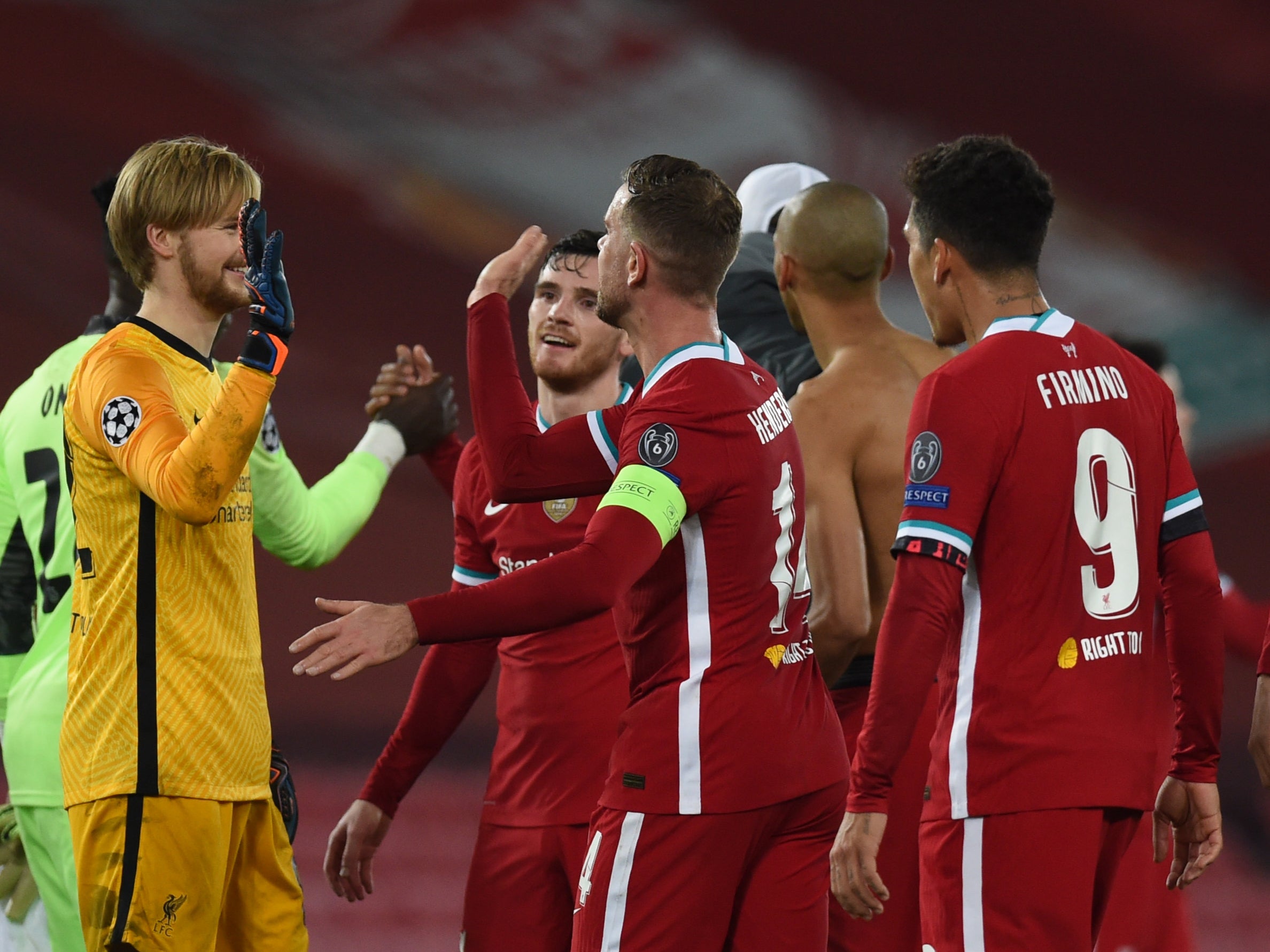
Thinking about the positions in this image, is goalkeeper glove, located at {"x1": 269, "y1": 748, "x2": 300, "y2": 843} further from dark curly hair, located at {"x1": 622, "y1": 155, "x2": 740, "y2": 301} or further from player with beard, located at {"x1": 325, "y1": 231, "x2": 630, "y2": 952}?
dark curly hair, located at {"x1": 622, "y1": 155, "x2": 740, "y2": 301}

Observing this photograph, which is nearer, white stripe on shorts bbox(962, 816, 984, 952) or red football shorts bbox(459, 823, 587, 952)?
white stripe on shorts bbox(962, 816, 984, 952)

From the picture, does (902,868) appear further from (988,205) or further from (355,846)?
(988,205)

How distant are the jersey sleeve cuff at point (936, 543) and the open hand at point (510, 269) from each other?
2.93 ft

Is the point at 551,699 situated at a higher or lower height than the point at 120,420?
lower

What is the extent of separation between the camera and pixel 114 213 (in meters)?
2.62

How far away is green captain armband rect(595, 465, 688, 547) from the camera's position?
2.15 meters

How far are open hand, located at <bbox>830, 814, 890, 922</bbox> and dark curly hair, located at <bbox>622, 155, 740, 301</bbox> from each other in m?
0.92

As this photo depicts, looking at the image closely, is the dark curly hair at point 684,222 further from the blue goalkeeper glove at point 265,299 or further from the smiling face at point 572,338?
the smiling face at point 572,338

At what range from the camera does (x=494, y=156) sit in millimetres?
7340

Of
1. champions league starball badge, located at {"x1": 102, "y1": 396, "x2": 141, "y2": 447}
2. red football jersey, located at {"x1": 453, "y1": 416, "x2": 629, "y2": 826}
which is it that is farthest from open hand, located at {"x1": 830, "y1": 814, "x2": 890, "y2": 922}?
champions league starball badge, located at {"x1": 102, "y1": 396, "x2": 141, "y2": 447}

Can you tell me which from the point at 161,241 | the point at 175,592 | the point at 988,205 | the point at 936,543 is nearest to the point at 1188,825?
the point at 936,543

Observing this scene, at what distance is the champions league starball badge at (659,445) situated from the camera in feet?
7.27

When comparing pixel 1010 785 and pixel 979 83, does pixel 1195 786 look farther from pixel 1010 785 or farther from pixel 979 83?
pixel 979 83

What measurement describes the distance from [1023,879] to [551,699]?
46.9 inches
